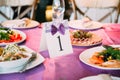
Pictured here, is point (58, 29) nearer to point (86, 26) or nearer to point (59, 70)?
point (59, 70)

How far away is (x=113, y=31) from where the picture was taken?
1.61 meters

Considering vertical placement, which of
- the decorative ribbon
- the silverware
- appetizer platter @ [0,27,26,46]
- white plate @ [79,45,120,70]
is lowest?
white plate @ [79,45,120,70]

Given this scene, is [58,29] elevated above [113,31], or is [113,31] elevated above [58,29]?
[58,29]

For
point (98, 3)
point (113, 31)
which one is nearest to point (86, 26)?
point (113, 31)

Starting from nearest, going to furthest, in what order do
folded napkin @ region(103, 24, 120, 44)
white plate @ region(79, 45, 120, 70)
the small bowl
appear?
the small bowl → white plate @ region(79, 45, 120, 70) → folded napkin @ region(103, 24, 120, 44)

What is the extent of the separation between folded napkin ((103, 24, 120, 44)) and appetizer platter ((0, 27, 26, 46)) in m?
0.47

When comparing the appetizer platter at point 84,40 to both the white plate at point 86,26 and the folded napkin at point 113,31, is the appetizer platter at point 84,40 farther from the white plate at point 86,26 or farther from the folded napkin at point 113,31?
the white plate at point 86,26

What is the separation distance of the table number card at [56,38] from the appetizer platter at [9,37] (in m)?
0.22

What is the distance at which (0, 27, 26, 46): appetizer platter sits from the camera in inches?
51.5

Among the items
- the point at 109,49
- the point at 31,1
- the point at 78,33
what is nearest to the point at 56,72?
the point at 109,49

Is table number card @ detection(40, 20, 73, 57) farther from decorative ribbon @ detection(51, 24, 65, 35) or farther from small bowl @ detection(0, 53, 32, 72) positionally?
small bowl @ detection(0, 53, 32, 72)

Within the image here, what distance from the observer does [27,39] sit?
1.41 metres

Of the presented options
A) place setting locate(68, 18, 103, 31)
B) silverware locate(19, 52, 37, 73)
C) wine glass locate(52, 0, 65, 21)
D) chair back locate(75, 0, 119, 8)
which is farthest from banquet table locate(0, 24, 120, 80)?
chair back locate(75, 0, 119, 8)

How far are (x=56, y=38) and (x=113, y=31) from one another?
571 mm
